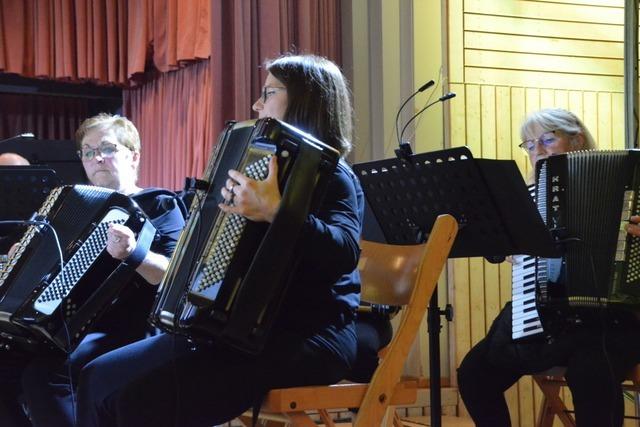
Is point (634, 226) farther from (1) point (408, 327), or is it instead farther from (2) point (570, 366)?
(1) point (408, 327)

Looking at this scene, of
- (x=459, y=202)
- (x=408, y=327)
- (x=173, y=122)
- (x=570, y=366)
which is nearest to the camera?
(x=408, y=327)

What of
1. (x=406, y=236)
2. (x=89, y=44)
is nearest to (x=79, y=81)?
(x=89, y=44)

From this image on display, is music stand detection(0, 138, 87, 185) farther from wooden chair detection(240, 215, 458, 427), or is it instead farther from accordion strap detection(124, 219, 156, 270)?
wooden chair detection(240, 215, 458, 427)

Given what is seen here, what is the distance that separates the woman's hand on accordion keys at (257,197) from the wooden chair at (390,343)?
431 millimetres

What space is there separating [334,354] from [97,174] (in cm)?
137

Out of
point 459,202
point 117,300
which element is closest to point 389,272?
point 459,202

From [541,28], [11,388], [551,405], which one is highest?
[541,28]

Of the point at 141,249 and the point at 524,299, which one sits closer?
the point at 141,249

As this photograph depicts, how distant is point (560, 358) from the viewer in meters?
2.72

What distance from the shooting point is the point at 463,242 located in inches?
99.0

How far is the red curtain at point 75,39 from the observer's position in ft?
17.4

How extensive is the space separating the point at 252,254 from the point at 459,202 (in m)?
0.78

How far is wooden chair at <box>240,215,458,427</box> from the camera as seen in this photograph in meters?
2.03

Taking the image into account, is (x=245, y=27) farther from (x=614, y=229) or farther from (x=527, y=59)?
(x=614, y=229)
